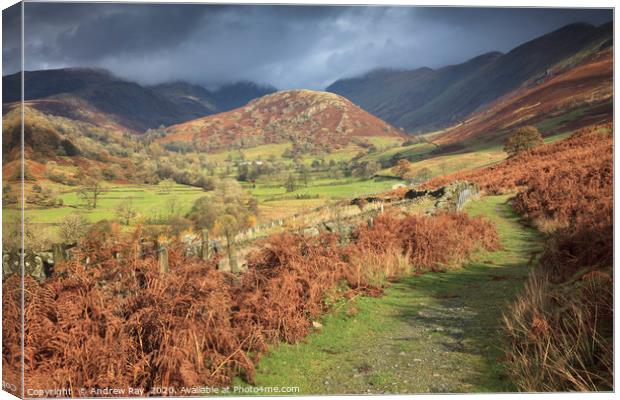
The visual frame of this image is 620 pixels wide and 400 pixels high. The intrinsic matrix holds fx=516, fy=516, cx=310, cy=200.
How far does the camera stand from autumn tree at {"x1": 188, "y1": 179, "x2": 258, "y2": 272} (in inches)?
426

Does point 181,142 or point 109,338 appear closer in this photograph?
point 109,338

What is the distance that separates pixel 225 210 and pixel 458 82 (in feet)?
17.9

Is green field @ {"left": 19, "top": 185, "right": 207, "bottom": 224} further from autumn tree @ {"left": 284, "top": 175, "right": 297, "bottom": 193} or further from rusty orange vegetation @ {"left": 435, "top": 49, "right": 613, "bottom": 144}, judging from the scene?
rusty orange vegetation @ {"left": 435, "top": 49, "right": 613, "bottom": 144}

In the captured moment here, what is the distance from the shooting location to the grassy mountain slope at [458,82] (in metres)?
8.23

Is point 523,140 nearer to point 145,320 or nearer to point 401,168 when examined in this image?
point 401,168

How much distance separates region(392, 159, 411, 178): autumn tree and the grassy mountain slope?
0.76 m

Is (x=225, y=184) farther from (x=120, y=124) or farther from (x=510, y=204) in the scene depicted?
(x=510, y=204)

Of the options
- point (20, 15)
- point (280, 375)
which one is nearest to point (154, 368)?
point (280, 375)

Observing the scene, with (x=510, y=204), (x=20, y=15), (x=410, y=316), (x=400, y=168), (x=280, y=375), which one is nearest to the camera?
(x=280, y=375)

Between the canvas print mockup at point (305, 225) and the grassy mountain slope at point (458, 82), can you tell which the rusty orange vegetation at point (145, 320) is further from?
the grassy mountain slope at point (458, 82)

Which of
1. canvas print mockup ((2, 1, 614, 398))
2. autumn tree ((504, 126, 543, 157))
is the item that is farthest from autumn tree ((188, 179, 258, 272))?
autumn tree ((504, 126, 543, 157))

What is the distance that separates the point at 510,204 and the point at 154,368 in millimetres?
11295

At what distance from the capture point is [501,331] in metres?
6.88

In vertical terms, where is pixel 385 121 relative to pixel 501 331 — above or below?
above
